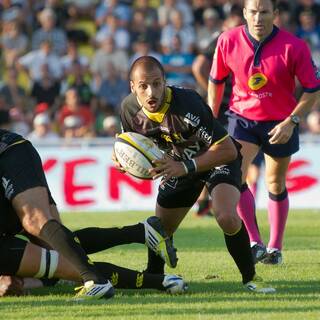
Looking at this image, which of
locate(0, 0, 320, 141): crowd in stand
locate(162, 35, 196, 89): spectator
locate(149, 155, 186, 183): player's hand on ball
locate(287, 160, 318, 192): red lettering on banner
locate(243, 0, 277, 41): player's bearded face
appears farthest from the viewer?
locate(162, 35, 196, 89): spectator

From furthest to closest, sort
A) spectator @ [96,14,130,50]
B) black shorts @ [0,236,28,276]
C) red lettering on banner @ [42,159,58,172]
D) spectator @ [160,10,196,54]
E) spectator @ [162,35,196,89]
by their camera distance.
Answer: spectator @ [96,14,130,50] < spectator @ [160,10,196,54] < spectator @ [162,35,196,89] < red lettering on banner @ [42,159,58,172] < black shorts @ [0,236,28,276]

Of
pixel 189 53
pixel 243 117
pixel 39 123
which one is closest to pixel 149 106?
pixel 243 117

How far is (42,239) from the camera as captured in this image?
6730mm

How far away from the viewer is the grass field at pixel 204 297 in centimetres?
611

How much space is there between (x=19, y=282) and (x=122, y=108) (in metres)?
1.45

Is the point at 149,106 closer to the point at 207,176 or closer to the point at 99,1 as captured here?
the point at 207,176

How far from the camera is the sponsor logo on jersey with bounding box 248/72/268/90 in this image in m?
8.54

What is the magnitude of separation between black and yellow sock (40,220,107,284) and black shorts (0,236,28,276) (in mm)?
240

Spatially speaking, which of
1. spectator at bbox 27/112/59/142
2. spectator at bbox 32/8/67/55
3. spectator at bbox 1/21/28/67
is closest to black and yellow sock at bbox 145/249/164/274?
spectator at bbox 27/112/59/142

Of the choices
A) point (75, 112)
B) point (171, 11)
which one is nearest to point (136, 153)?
point (75, 112)

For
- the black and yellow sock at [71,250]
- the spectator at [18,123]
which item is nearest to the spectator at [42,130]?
the spectator at [18,123]

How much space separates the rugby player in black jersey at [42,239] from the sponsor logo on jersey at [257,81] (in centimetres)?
206

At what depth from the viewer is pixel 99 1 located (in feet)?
67.9

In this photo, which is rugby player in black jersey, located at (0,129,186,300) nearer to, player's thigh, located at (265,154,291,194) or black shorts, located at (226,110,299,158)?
black shorts, located at (226,110,299,158)
